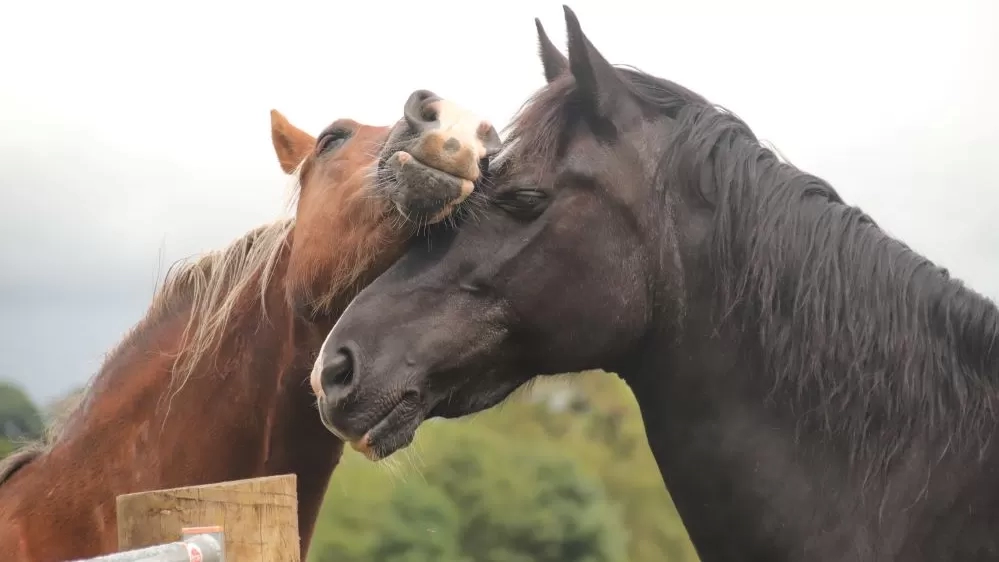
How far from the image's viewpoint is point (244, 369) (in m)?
3.25

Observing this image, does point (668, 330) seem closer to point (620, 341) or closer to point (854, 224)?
point (620, 341)

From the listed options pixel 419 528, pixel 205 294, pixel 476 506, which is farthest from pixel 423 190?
pixel 476 506

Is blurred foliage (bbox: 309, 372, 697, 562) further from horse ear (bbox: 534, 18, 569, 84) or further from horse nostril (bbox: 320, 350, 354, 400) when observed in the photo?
horse nostril (bbox: 320, 350, 354, 400)

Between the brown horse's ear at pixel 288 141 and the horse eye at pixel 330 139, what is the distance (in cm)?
23

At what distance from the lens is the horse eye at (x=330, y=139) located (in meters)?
3.47

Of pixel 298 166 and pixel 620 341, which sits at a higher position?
pixel 298 166

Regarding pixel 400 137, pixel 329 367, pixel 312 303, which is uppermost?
pixel 400 137

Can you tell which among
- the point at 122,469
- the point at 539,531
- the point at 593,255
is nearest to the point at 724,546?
the point at 593,255

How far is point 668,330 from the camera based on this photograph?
107 inches

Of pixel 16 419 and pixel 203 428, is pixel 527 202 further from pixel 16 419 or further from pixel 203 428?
pixel 16 419

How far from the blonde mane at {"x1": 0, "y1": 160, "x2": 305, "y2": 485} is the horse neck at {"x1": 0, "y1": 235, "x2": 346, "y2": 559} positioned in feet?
0.09

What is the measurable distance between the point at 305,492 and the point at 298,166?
1186mm

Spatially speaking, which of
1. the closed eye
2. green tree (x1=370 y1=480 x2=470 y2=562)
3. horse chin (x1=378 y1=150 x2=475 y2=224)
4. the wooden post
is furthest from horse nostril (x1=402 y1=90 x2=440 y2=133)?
green tree (x1=370 y1=480 x2=470 y2=562)

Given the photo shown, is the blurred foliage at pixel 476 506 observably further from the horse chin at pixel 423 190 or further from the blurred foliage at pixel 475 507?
the horse chin at pixel 423 190
